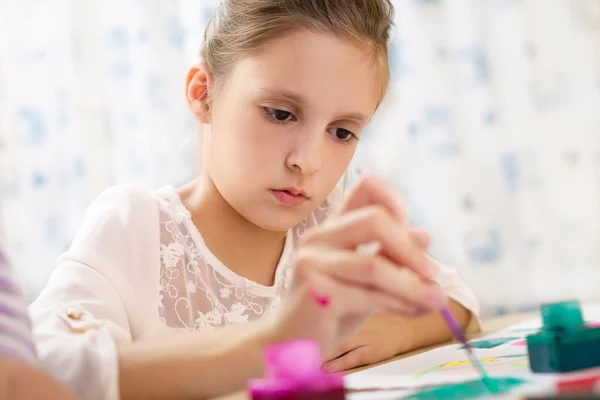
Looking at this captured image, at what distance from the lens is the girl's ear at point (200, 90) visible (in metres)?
1.21

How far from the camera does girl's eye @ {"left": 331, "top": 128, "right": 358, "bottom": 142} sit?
1074mm

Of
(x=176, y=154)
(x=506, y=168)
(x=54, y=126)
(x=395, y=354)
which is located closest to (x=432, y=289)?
(x=395, y=354)

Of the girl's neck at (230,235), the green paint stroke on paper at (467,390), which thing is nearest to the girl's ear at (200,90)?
the girl's neck at (230,235)

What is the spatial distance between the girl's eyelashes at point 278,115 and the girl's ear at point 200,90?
0.57 ft

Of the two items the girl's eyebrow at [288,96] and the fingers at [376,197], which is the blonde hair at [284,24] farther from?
the fingers at [376,197]

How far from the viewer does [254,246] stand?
1.25 metres

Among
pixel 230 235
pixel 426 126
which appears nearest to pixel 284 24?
pixel 230 235

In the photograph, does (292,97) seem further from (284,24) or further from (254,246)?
(254,246)

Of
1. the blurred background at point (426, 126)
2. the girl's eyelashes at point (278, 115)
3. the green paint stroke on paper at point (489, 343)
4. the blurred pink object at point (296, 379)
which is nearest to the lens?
the blurred pink object at point (296, 379)

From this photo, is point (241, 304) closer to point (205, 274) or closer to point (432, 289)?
point (205, 274)

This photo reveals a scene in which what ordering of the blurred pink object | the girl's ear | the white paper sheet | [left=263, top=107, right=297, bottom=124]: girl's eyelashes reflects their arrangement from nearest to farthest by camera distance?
the blurred pink object → the white paper sheet → [left=263, top=107, right=297, bottom=124]: girl's eyelashes → the girl's ear

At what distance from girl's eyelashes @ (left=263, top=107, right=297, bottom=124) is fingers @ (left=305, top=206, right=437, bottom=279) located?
386mm

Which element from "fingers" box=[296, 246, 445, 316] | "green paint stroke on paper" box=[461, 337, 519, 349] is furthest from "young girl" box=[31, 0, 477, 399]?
"green paint stroke on paper" box=[461, 337, 519, 349]

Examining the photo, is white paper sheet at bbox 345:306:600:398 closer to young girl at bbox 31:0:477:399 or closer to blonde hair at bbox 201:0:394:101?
young girl at bbox 31:0:477:399
